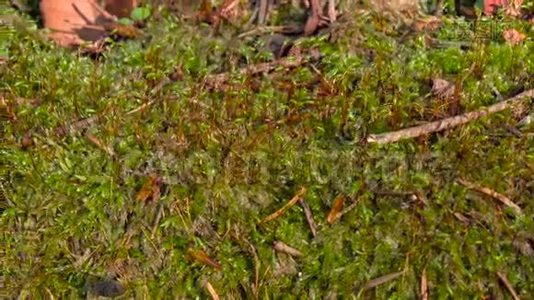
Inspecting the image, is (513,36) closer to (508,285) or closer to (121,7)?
(508,285)

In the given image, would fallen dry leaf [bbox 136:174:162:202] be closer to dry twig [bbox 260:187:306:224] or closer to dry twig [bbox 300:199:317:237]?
dry twig [bbox 260:187:306:224]

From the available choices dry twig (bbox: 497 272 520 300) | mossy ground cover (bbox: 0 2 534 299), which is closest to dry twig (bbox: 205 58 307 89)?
mossy ground cover (bbox: 0 2 534 299)

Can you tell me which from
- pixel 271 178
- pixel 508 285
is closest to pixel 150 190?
pixel 271 178

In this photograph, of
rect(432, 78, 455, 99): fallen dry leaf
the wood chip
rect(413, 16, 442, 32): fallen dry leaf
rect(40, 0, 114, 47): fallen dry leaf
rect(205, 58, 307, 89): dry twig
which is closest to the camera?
the wood chip

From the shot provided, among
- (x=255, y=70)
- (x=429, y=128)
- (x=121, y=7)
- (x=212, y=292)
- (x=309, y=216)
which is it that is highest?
(x=121, y=7)

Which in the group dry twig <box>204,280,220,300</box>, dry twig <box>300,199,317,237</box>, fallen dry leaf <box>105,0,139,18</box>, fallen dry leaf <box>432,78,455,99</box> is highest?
fallen dry leaf <box>105,0,139,18</box>

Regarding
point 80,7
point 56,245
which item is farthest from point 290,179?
point 80,7
